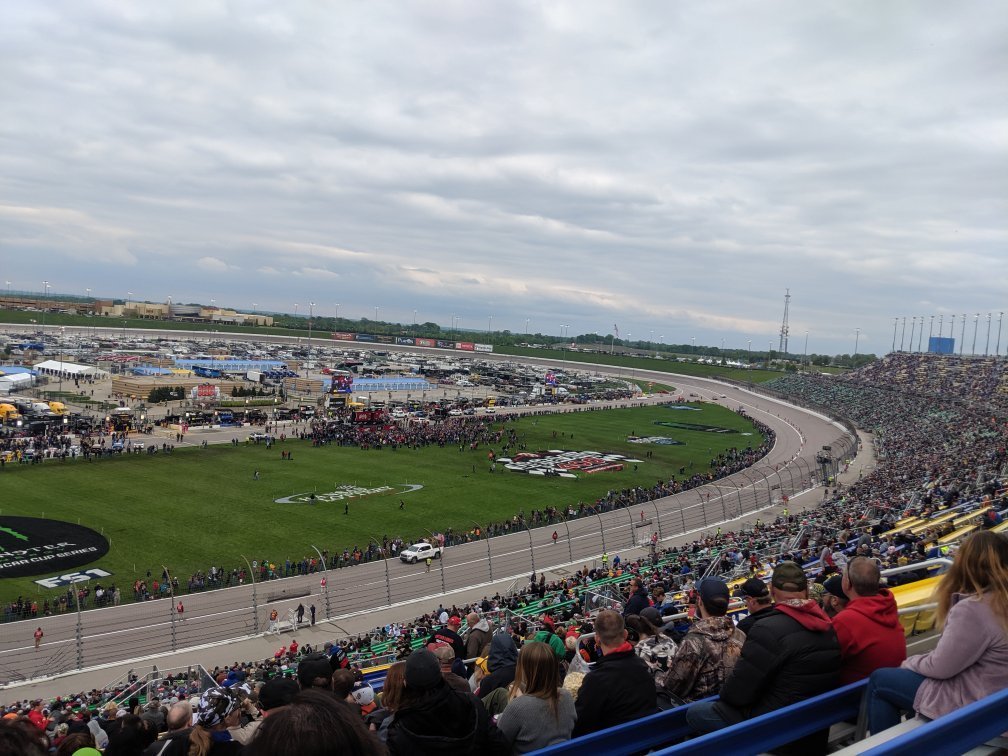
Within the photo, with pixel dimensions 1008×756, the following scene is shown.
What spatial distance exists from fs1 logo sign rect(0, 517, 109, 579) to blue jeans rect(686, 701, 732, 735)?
2747cm

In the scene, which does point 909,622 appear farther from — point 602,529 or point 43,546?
point 43,546

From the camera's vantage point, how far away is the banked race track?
19953mm

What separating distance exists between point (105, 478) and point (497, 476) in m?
22.3

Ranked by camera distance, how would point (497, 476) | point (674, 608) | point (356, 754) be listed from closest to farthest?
point (356, 754) < point (674, 608) < point (497, 476)

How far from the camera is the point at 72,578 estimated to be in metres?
25.0

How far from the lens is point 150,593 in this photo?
949 inches

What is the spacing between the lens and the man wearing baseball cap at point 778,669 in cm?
425

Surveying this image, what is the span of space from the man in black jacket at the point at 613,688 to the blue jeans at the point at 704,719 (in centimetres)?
39

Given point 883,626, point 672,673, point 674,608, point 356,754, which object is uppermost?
point 356,754

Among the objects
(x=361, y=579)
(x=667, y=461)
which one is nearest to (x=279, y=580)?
(x=361, y=579)

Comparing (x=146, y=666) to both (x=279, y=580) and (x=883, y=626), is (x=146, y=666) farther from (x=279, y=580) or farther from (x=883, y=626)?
(x=883, y=626)

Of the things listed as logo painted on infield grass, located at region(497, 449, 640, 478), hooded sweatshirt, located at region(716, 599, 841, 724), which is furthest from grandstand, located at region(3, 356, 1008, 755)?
logo painted on infield grass, located at region(497, 449, 640, 478)

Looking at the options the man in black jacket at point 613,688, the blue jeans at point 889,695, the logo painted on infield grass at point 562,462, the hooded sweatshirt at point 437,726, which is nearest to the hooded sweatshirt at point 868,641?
the blue jeans at point 889,695

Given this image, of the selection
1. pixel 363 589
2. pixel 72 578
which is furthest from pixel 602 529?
pixel 72 578
